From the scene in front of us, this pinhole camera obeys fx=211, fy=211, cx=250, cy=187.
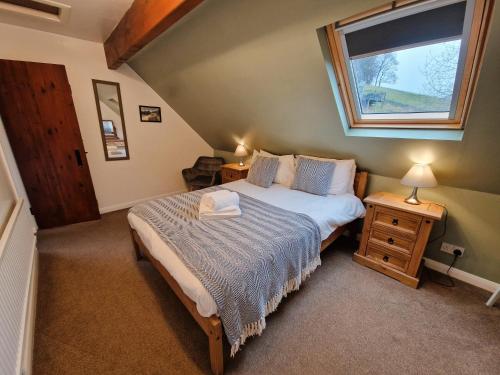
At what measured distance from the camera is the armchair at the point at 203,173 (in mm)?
3836

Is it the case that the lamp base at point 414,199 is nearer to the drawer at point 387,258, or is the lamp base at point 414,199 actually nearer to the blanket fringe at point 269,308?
the drawer at point 387,258

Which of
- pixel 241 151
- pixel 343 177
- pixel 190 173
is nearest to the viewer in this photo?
pixel 343 177

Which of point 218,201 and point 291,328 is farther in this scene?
point 218,201

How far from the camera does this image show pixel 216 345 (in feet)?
3.76

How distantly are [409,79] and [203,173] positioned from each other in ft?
10.7

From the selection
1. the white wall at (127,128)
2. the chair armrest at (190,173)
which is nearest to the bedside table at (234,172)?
the chair armrest at (190,173)

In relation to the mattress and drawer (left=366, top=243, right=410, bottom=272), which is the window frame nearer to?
the mattress

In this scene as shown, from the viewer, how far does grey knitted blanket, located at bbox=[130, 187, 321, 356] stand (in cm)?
116

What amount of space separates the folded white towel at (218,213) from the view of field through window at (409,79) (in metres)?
1.65

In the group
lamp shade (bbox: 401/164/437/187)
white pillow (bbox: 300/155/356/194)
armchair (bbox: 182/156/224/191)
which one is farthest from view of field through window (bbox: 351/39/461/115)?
armchair (bbox: 182/156/224/191)

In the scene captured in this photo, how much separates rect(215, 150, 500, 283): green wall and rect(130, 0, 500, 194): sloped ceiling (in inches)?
4.1

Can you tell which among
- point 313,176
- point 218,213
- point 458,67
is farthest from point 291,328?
point 458,67

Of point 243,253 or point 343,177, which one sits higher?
point 343,177

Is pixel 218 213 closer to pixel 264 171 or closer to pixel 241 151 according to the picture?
pixel 264 171
